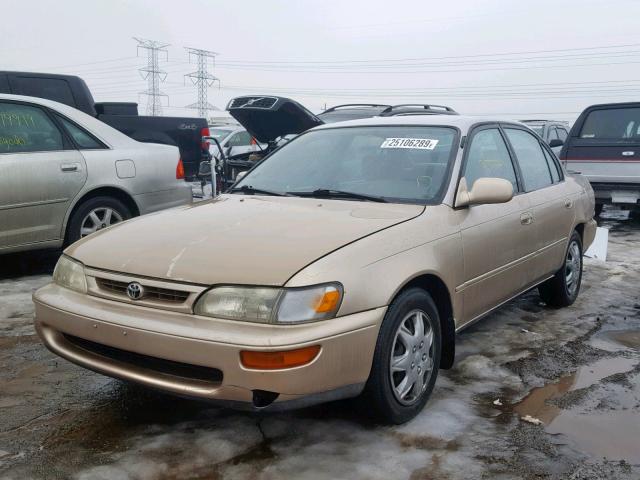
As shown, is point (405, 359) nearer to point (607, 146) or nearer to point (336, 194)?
point (336, 194)

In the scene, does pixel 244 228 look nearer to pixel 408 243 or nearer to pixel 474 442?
pixel 408 243

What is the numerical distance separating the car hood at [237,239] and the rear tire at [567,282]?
86.5 inches

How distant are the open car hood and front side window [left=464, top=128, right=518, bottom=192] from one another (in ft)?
A: 13.6

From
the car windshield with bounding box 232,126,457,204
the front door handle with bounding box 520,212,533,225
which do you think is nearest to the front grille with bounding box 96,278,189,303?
the car windshield with bounding box 232,126,457,204

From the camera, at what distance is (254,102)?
8.27 meters

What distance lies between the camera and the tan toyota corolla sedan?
2557 millimetres

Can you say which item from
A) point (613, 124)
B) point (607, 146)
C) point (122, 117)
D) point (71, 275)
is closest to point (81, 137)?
point (122, 117)

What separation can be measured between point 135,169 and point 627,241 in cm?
625

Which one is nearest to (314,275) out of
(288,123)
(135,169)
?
(135,169)

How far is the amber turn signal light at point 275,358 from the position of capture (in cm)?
249

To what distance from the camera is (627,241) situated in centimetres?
849

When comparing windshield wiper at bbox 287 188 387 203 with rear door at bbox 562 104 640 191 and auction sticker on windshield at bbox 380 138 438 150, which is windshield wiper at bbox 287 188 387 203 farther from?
rear door at bbox 562 104 640 191

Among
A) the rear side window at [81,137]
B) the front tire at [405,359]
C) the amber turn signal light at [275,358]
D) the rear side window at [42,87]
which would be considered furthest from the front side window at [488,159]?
the rear side window at [42,87]

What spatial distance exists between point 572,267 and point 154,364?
12.1 feet
